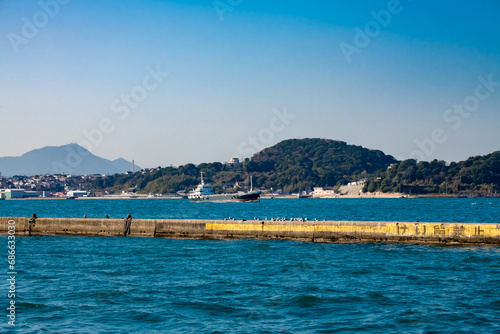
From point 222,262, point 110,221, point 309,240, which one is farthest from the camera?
point 110,221

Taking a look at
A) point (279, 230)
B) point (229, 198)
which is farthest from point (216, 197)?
point (279, 230)

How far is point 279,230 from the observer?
35406mm

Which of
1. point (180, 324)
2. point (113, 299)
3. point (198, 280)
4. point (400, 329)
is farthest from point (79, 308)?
point (400, 329)

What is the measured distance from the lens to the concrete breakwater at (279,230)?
31.1 m

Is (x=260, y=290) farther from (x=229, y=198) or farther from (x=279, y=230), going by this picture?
(x=229, y=198)

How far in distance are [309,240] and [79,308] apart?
19.3 meters

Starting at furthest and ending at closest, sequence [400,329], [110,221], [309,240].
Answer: [110,221], [309,240], [400,329]

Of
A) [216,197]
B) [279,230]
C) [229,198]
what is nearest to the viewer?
[279,230]

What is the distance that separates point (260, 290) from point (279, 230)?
15825 millimetres

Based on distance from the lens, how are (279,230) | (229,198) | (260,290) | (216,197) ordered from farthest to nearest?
1. (216,197)
2. (229,198)
3. (279,230)
4. (260,290)

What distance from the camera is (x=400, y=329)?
14.9 metres

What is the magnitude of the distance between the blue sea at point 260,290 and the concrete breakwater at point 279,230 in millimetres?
1237

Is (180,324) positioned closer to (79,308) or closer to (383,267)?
(79,308)

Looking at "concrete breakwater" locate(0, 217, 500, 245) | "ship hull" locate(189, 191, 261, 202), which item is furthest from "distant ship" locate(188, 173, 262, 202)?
"concrete breakwater" locate(0, 217, 500, 245)
